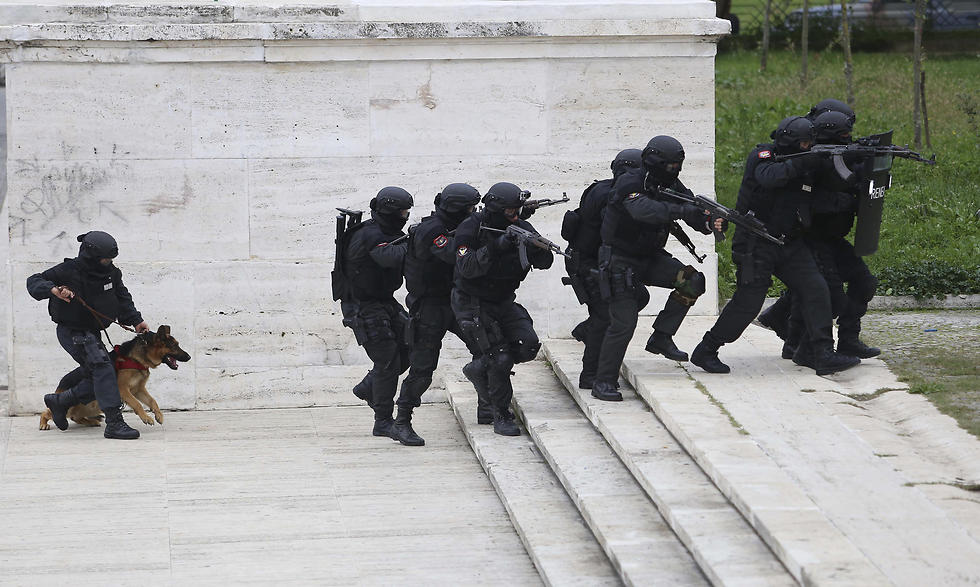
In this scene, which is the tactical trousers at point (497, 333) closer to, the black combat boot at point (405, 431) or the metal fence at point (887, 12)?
the black combat boot at point (405, 431)

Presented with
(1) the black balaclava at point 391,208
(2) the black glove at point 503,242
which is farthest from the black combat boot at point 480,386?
(1) the black balaclava at point 391,208

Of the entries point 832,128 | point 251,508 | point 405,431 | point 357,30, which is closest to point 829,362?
point 832,128

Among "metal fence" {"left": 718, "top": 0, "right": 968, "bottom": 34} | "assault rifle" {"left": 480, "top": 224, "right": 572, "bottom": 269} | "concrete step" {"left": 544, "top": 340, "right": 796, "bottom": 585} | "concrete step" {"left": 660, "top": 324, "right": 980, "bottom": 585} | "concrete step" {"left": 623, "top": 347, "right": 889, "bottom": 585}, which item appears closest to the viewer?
"concrete step" {"left": 623, "top": 347, "right": 889, "bottom": 585}

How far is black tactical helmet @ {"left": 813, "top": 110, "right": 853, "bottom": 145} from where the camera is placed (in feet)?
28.5

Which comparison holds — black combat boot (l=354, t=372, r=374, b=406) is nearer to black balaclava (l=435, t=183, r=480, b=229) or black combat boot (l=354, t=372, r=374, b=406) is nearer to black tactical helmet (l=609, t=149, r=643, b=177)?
black balaclava (l=435, t=183, r=480, b=229)

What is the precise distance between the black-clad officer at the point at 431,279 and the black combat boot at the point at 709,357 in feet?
4.91

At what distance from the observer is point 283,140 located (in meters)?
10.7

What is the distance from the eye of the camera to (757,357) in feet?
31.6

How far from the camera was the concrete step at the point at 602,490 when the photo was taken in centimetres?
665

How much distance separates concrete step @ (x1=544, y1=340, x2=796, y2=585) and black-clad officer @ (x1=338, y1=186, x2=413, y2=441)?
131cm

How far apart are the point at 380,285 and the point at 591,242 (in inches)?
58.5

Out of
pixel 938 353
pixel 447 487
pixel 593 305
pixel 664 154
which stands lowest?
pixel 447 487

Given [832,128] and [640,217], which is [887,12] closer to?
[832,128]

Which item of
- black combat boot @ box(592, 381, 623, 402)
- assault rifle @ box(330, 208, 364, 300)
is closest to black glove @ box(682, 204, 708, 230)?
black combat boot @ box(592, 381, 623, 402)
